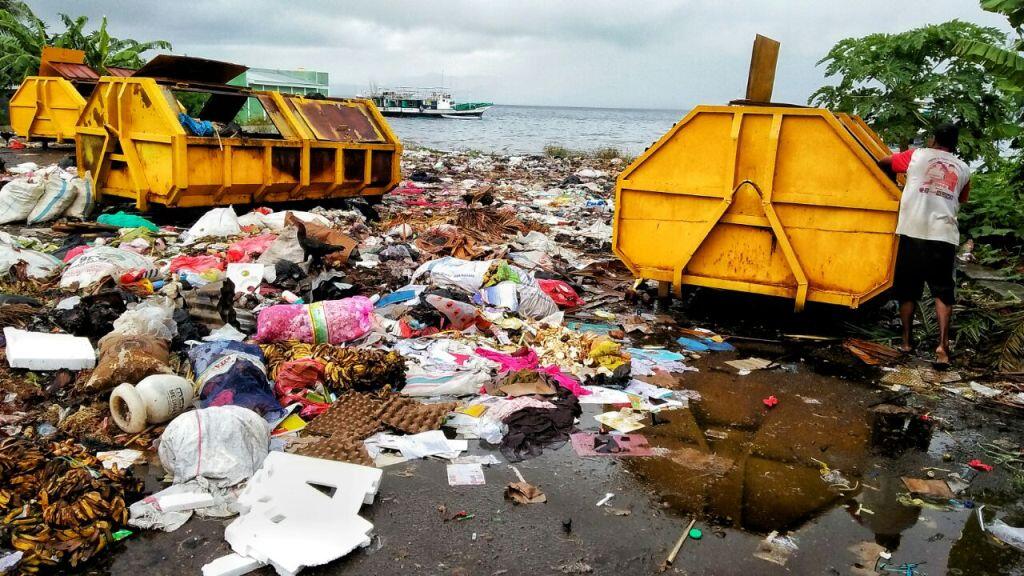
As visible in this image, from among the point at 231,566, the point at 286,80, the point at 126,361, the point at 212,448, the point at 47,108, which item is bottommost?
the point at 231,566

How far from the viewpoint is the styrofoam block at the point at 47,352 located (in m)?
4.09

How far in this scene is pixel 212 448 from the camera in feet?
10.5

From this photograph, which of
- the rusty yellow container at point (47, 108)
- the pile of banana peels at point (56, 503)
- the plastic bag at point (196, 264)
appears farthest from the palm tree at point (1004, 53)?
the rusty yellow container at point (47, 108)

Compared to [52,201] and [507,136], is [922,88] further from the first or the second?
[507,136]

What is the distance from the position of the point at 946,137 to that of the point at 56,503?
18.5 ft

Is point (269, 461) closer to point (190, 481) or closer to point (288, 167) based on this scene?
point (190, 481)

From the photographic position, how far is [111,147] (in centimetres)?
812

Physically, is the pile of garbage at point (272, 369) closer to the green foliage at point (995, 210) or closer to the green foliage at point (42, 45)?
the green foliage at point (995, 210)

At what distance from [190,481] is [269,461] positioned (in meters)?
0.35

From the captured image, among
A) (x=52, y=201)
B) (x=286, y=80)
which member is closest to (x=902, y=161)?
(x=52, y=201)

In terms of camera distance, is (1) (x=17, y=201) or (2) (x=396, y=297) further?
(1) (x=17, y=201)

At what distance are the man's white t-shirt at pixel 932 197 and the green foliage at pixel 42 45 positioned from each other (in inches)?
816

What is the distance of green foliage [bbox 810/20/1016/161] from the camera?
7.24 meters

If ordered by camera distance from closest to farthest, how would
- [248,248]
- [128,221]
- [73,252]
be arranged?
1. [73,252]
2. [248,248]
3. [128,221]
